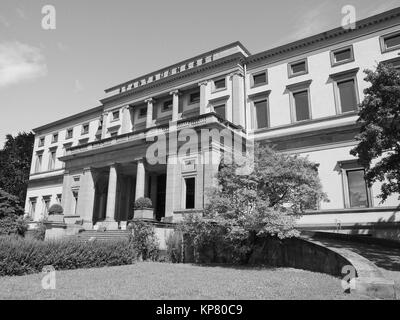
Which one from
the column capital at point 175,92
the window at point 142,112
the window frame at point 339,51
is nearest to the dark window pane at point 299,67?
the window frame at point 339,51

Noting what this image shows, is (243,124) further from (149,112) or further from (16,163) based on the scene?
(16,163)

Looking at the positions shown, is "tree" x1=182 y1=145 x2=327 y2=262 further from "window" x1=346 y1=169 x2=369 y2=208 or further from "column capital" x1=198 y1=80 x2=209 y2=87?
"column capital" x1=198 y1=80 x2=209 y2=87

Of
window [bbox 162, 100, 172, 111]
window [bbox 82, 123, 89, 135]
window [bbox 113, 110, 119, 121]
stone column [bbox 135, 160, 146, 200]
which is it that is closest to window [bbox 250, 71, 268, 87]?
window [bbox 162, 100, 172, 111]

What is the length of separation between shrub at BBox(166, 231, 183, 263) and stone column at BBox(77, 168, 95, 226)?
43.0 ft

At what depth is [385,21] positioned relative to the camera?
2583cm

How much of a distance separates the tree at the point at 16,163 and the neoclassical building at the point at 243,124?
21680 millimetres

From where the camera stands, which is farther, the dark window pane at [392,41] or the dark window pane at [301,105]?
the dark window pane at [301,105]

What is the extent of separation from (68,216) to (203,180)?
1545 cm

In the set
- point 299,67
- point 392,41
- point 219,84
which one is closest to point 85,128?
point 219,84

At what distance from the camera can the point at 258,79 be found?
31531 millimetres

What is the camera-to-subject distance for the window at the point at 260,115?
3031 cm

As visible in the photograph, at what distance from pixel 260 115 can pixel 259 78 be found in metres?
3.57

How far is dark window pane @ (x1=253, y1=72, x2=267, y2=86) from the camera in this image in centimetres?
3117

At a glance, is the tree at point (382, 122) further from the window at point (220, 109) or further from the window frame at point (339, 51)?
the window at point (220, 109)
